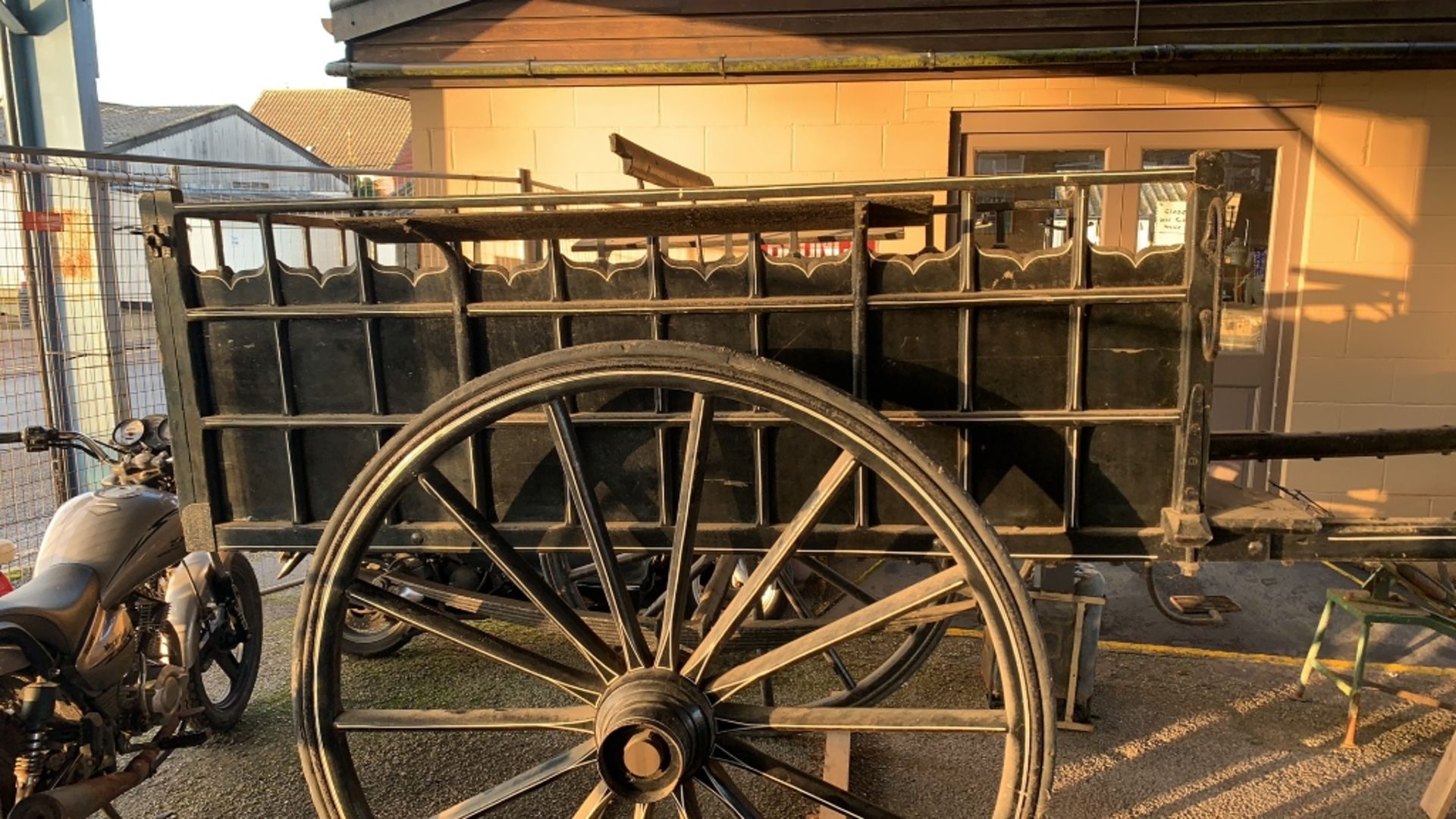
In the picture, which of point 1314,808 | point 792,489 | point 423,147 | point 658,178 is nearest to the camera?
point 792,489

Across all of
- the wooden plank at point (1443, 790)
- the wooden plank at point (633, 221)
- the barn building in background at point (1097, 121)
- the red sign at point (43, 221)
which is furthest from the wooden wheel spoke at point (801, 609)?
the red sign at point (43, 221)

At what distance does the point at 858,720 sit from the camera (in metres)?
1.95

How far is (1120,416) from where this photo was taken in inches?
78.7

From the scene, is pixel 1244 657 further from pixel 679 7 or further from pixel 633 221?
pixel 679 7

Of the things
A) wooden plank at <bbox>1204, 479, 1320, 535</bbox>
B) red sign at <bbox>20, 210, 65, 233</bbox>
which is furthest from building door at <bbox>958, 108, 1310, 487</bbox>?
red sign at <bbox>20, 210, 65, 233</bbox>

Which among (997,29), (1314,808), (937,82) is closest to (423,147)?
(937,82)

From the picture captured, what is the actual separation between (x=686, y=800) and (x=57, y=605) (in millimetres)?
1994

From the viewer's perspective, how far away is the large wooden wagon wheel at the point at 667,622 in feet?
5.85

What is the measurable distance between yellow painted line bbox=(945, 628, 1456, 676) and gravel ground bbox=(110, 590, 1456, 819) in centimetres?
6

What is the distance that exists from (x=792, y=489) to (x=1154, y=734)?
7.27 ft

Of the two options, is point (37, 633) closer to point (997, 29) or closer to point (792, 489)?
point (792, 489)

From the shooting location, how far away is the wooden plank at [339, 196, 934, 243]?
1908mm

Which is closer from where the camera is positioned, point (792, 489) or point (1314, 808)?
point (792, 489)

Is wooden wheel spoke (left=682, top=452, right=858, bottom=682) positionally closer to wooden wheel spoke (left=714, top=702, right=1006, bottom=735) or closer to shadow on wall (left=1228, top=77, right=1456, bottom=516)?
wooden wheel spoke (left=714, top=702, right=1006, bottom=735)
